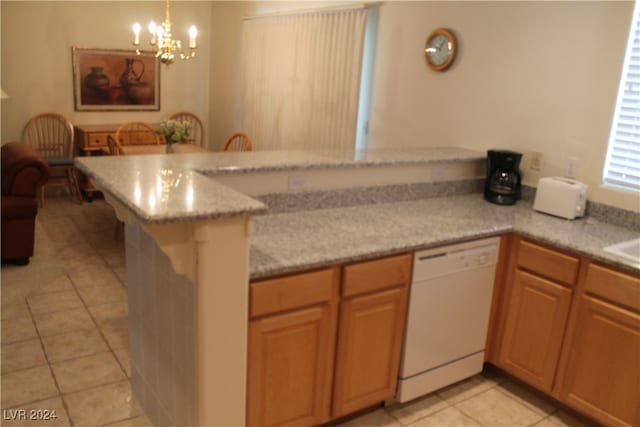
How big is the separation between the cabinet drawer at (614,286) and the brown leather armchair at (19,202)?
378 cm

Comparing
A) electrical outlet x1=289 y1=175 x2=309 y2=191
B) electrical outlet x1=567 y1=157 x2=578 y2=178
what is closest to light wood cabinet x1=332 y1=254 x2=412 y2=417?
electrical outlet x1=289 y1=175 x2=309 y2=191

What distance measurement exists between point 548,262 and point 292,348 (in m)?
1.31

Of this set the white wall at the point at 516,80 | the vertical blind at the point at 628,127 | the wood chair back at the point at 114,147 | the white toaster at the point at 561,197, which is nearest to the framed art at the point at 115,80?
the wood chair back at the point at 114,147

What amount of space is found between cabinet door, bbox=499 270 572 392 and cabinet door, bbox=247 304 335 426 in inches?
41.9

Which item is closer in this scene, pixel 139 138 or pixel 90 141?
pixel 90 141

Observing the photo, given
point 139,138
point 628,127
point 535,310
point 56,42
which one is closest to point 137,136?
point 139,138

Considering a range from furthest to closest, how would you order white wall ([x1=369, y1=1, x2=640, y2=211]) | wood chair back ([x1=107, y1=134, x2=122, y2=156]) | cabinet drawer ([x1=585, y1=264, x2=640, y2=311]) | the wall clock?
1. wood chair back ([x1=107, y1=134, x2=122, y2=156])
2. the wall clock
3. white wall ([x1=369, y1=1, x2=640, y2=211])
4. cabinet drawer ([x1=585, y1=264, x2=640, y2=311])

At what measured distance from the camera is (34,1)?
5594mm

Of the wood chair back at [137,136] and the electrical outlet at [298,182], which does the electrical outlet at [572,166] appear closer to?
the electrical outlet at [298,182]

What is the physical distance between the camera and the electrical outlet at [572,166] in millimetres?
2910

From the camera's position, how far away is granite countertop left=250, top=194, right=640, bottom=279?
208 cm

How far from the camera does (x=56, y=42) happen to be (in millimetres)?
5789

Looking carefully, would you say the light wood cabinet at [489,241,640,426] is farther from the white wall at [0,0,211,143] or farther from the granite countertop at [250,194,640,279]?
the white wall at [0,0,211,143]

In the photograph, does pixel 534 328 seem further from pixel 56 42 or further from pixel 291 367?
pixel 56 42
